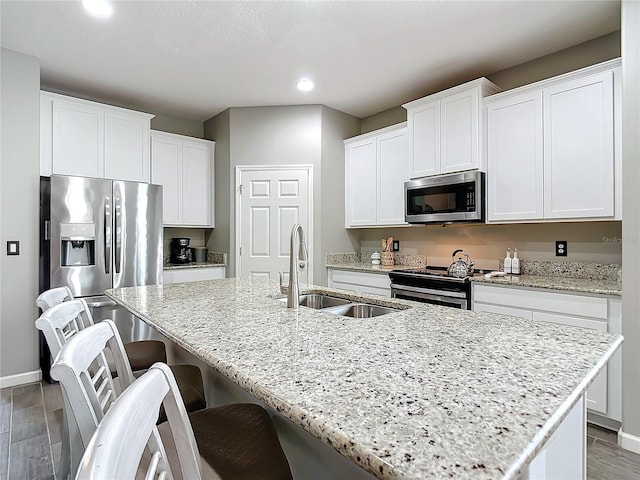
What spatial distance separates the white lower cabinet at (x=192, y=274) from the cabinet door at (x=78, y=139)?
1208 millimetres

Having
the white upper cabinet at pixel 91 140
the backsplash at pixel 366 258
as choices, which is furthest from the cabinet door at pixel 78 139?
the backsplash at pixel 366 258

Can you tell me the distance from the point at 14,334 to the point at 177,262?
1679mm

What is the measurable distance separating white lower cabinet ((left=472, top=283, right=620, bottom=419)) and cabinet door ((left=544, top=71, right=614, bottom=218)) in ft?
2.03

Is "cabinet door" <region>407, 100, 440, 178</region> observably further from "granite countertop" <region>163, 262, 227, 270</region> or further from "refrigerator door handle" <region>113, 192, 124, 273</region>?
"refrigerator door handle" <region>113, 192, 124, 273</region>

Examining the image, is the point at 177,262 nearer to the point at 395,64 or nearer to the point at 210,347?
the point at 395,64

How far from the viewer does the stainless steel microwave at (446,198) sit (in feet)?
9.86

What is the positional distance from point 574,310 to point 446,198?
1.33 metres

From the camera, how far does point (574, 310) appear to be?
2309 mm

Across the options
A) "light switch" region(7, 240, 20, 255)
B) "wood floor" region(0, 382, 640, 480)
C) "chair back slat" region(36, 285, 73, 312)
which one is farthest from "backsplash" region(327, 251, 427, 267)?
"light switch" region(7, 240, 20, 255)

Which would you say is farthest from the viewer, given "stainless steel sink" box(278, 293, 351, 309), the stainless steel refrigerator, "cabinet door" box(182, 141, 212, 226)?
"cabinet door" box(182, 141, 212, 226)

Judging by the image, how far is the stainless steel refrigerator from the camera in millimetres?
2961

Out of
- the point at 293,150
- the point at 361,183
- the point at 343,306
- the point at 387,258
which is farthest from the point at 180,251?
the point at 343,306

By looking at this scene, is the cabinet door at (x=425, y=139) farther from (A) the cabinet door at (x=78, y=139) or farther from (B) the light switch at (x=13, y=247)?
(B) the light switch at (x=13, y=247)

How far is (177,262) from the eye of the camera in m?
4.31
